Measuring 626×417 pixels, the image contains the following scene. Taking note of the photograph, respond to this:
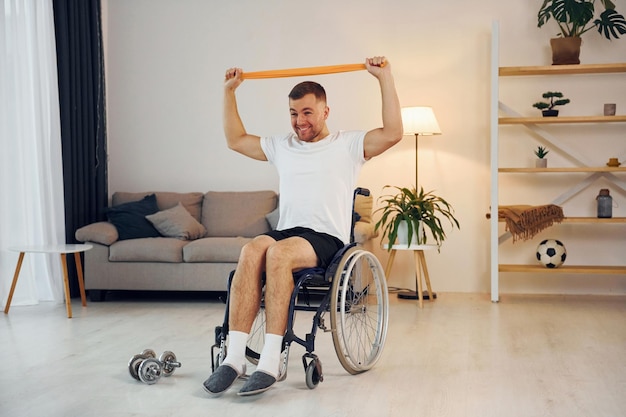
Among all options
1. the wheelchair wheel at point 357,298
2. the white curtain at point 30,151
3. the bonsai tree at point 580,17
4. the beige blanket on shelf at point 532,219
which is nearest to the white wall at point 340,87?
the bonsai tree at point 580,17

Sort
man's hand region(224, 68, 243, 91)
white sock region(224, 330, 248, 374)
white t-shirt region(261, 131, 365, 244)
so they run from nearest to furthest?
white sock region(224, 330, 248, 374), white t-shirt region(261, 131, 365, 244), man's hand region(224, 68, 243, 91)

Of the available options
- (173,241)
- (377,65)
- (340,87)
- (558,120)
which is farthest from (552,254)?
(377,65)

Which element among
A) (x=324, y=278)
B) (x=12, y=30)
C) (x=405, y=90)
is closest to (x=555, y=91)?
(x=405, y=90)

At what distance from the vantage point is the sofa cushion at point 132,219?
233 inches

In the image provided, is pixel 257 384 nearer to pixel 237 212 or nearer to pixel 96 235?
pixel 96 235

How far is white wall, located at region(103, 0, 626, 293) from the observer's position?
6.20m

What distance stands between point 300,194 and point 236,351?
0.77 meters

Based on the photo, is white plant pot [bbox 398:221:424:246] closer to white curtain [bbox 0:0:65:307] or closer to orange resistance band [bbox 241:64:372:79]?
orange resistance band [bbox 241:64:372:79]

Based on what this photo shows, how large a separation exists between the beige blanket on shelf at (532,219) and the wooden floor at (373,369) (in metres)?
0.51

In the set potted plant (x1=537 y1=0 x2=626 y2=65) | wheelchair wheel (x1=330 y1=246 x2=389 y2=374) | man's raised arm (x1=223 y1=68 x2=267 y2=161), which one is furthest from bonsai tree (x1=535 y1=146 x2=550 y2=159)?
man's raised arm (x1=223 y1=68 x2=267 y2=161)

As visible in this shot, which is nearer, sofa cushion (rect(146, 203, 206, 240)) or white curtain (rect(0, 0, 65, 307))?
white curtain (rect(0, 0, 65, 307))

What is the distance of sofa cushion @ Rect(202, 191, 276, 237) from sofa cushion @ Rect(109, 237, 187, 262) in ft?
1.59

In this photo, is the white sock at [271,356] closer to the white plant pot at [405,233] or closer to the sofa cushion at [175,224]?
the white plant pot at [405,233]

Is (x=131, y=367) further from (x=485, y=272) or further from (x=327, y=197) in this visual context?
(x=485, y=272)
